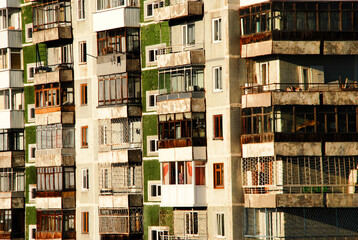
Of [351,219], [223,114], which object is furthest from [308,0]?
[351,219]

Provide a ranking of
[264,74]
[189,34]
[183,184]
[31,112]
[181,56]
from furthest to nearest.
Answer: [31,112], [189,34], [181,56], [183,184], [264,74]

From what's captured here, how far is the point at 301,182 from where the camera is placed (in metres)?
72.8

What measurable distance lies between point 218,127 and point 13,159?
2310 centimetres

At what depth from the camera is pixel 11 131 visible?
9312 cm

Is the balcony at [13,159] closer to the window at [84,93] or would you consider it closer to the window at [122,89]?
the window at [84,93]

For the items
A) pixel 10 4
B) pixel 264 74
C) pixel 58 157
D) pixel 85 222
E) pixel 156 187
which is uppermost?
pixel 10 4

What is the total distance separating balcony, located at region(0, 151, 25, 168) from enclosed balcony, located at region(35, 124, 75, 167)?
10.9 ft

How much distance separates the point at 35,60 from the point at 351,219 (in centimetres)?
3017

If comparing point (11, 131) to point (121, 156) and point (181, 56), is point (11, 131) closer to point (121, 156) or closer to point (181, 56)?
point (121, 156)

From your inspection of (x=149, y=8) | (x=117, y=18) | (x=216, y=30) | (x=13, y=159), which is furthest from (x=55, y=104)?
(x=216, y=30)

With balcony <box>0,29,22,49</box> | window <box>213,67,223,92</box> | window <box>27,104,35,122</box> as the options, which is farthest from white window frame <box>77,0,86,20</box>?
window <box>213,67,223,92</box>

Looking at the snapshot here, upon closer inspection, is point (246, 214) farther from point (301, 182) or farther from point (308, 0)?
point (308, 0)

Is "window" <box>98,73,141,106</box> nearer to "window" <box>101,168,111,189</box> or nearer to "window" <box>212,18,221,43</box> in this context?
"window" <box>101,168,111,189</box>

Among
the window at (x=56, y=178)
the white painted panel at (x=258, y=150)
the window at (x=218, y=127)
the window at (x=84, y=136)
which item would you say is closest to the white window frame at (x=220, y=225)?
the white painted panel at (x=258, y=150)
